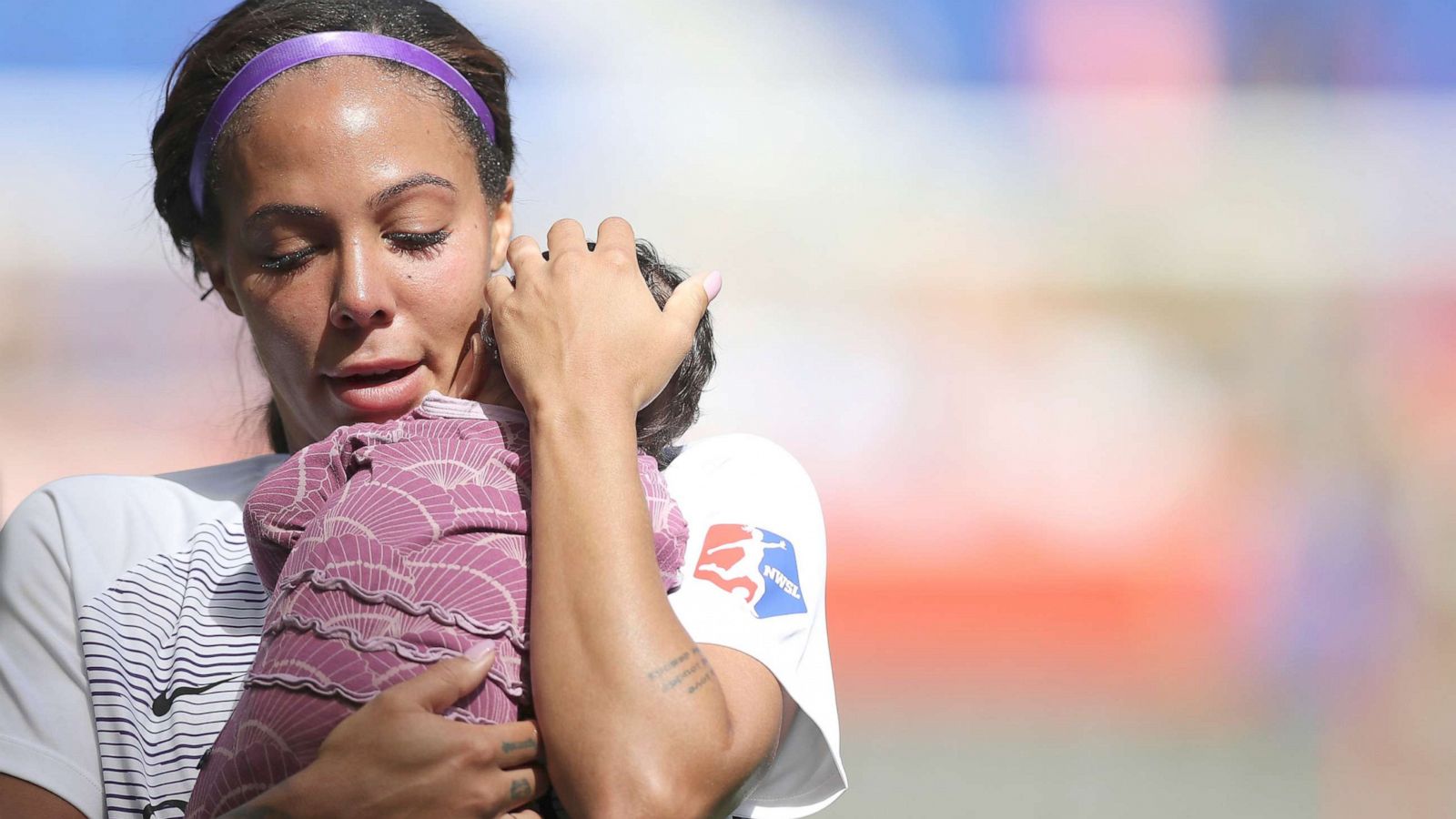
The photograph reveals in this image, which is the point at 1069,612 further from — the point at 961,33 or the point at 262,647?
the point at 262,647

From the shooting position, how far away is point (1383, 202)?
12.6 ft

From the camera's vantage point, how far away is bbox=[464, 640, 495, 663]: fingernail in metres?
1.02

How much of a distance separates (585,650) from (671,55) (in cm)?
321

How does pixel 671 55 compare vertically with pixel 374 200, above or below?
above

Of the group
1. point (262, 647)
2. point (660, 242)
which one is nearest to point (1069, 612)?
point (660, 242)

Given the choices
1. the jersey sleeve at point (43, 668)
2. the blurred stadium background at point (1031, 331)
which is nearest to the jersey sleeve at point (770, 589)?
the jersey sleeve at point (43, 668)

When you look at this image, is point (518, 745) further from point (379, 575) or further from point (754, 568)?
point (754, 568)

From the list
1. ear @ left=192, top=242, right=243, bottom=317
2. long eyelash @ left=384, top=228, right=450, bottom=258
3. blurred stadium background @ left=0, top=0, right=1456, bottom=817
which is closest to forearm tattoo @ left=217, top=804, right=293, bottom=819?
long eyelash @ left=384, top=228, right=450, bottom=258

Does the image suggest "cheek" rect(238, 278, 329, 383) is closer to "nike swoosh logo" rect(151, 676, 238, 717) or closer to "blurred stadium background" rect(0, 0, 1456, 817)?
"nike swoosh logo" rect(151, 676, 238, 717)

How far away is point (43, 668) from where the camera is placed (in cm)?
128

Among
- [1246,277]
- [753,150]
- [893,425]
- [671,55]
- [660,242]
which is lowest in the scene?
[893,425]

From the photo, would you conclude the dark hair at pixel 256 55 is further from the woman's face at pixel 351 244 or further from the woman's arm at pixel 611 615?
the woman's arm at pixel 611 615

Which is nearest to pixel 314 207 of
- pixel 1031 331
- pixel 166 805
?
pixel 166 805

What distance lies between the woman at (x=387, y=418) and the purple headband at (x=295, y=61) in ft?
0.05
